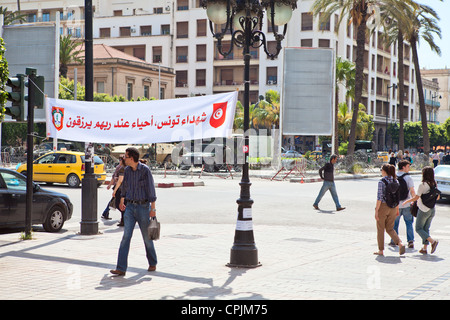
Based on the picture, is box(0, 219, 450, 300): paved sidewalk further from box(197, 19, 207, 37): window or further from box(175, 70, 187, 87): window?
box(197, 19, 207, 37): window

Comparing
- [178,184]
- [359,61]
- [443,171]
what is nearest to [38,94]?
[443,171]

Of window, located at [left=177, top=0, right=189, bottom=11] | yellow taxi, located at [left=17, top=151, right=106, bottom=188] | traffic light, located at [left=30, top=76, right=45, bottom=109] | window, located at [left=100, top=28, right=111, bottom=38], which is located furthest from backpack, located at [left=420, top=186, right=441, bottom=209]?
window, located at [left=100, top=28, right=111, bottom=38]

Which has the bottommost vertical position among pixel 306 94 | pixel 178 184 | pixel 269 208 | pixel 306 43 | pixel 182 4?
pixel 269 208

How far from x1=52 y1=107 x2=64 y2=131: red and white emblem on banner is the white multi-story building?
67.6 m

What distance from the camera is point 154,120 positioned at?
1027cm

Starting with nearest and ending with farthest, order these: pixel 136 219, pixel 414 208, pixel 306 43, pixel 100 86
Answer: pixel 136 219 < pixel 414 208 < pixel 100 86 < pixel 306 43

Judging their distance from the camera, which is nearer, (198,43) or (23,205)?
(23,205)

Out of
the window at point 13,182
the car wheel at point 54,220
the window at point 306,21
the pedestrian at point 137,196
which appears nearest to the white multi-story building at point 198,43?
the window at point 306,21

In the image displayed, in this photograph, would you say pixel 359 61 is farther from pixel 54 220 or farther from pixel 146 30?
pixel 146 30

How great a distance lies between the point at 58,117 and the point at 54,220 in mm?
2970

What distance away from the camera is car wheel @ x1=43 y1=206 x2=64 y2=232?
13422 millimetres

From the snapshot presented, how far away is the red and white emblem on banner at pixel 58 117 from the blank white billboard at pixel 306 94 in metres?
28.5
